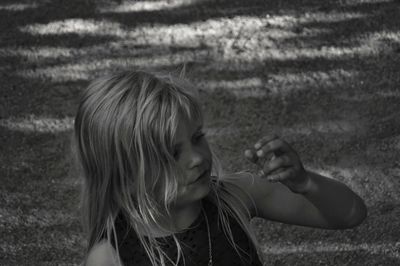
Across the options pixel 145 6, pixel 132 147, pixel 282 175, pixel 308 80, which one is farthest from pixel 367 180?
pixel 132 147

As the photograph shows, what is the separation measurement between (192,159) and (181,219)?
0.27 m

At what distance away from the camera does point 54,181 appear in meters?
3.62

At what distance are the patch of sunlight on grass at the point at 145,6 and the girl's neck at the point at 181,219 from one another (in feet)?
7.16

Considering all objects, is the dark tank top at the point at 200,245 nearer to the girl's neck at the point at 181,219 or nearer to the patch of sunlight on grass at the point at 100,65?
the girl's neck at the point at 181,219

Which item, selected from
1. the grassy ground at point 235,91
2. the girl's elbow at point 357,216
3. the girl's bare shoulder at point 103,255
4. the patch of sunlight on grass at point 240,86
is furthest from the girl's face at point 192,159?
the patch of sunlight on grass at point 240,86

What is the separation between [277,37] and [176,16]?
1.73ft

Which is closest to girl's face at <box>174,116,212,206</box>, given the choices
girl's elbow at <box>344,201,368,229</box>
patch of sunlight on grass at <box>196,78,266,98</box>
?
girl's elbow at <box>344,201,368,229</box>

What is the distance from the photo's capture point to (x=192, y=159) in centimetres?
195

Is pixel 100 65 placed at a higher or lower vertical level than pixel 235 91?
higher

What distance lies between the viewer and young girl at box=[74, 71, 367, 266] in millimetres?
1949

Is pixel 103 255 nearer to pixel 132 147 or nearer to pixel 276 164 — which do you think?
pixel 132 147

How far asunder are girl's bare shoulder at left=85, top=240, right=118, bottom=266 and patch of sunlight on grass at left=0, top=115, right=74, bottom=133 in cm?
171

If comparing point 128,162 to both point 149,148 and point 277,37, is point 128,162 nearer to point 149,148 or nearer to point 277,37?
point 149,148

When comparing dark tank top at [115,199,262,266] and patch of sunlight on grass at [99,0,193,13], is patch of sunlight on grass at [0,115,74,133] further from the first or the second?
dark tank top at [115,199,262,266]
